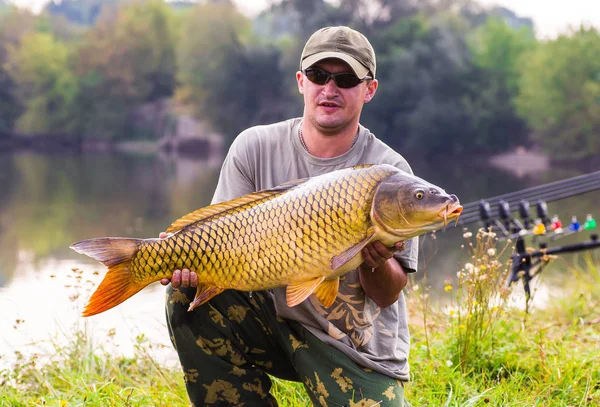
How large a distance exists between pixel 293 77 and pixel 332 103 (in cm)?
1947

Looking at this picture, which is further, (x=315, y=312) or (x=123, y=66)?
(x=123, y=66)

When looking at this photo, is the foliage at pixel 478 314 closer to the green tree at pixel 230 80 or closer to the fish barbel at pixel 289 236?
the fish barbel at pixel 289 236

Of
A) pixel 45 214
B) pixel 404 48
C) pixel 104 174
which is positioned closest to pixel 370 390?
pixel 45 214

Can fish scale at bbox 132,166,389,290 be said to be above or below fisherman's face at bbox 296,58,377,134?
below

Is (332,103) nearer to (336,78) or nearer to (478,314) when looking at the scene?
(336,78)

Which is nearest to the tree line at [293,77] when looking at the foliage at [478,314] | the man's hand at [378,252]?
the foliage at [478,314]

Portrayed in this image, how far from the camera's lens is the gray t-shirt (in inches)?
63.8

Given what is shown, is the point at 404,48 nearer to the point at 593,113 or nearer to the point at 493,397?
the point at 593,113

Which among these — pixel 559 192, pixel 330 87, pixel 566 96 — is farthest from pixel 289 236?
pixel 566 96

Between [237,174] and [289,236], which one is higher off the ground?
[237,174]

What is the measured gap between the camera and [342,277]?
1651mm

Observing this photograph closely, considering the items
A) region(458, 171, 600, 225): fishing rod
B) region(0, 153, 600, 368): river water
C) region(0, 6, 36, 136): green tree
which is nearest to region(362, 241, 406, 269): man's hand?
region(0, 153, 600, 368): river water

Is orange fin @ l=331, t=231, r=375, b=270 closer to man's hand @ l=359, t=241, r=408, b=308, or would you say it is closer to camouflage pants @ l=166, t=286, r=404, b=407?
man's hand @ l=359, t=241, r=408, b=308

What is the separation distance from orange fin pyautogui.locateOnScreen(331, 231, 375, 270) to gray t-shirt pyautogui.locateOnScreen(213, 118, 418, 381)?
0.27 m
